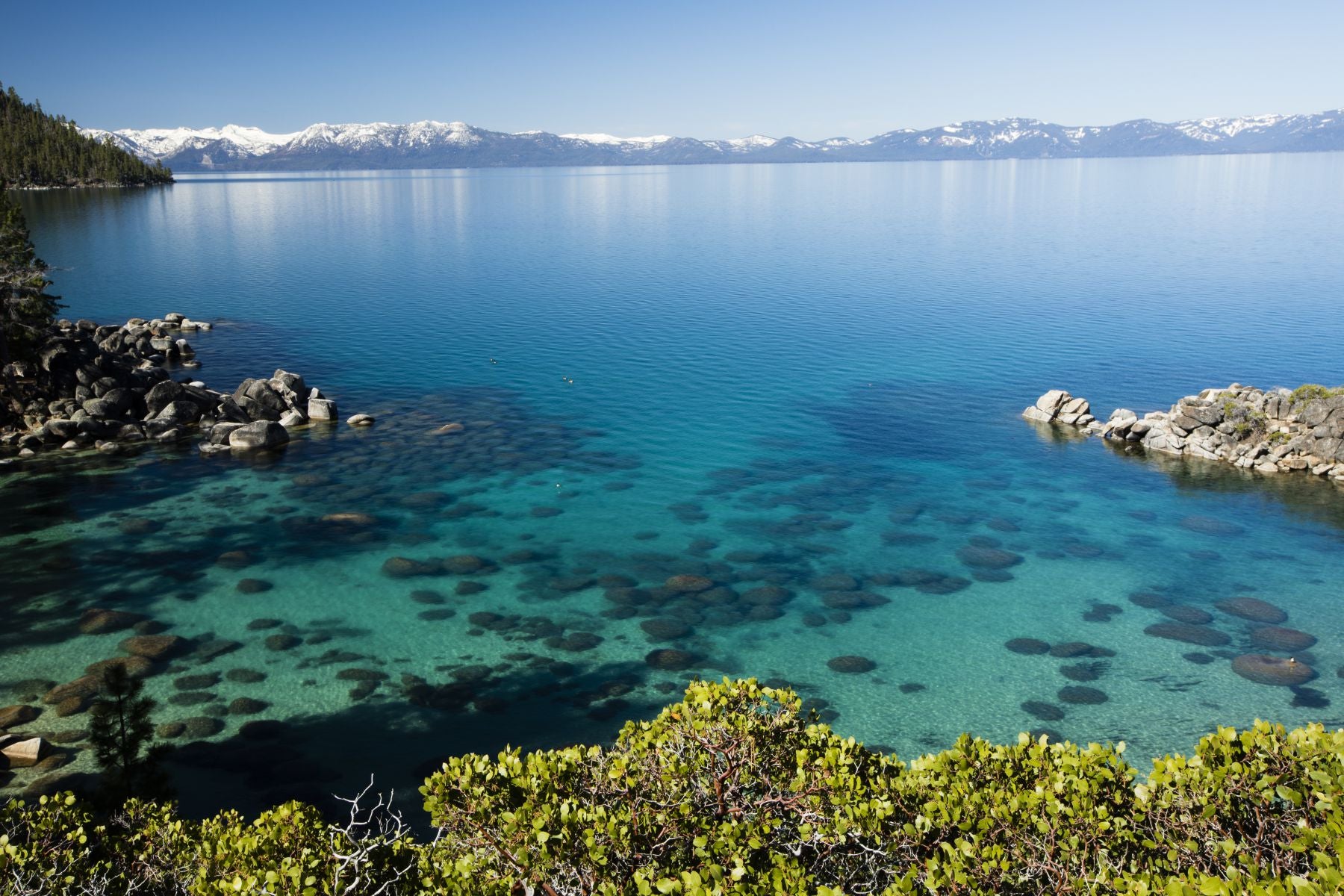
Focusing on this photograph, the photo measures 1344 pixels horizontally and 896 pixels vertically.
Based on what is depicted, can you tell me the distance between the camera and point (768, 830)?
1351 cm

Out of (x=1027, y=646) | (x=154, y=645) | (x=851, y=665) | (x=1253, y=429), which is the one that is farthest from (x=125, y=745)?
(x=1253, y=429)

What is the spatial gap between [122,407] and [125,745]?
37157 mm

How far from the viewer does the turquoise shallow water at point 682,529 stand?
28.5 metres

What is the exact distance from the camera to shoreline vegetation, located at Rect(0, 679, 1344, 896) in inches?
495

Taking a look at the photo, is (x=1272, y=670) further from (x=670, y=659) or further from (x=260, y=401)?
(x=260, y=401)

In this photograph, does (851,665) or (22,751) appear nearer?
(22,751)

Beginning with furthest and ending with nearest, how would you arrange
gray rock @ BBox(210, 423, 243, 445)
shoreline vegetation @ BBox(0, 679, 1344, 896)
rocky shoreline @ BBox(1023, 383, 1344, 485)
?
1. gray rock @ BBox(210, 423, 243, 445)
2. rocky shoreline @ BBox(1023, 383, 1344, 485)
3. shoreline vegetation @ BBox(0, 679, 1344, 896)

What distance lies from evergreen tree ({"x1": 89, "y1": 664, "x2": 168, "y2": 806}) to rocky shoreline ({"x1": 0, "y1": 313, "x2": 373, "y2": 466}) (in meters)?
26.9

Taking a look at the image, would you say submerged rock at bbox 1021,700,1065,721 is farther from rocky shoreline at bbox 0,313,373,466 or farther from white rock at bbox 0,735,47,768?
rocky shoreline at bbox 0,313,373,466

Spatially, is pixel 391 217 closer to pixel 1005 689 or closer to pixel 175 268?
pixel 175 268

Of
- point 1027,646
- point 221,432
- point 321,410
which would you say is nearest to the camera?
point 1027,646

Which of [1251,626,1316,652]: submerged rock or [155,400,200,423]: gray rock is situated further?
[155,400,200,423]: gray rock

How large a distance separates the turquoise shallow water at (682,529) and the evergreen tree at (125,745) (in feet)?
2.94

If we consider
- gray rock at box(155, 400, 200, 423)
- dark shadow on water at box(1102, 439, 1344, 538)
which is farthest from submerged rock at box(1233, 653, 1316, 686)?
gray rock at box(155, 400, 200, 423)
